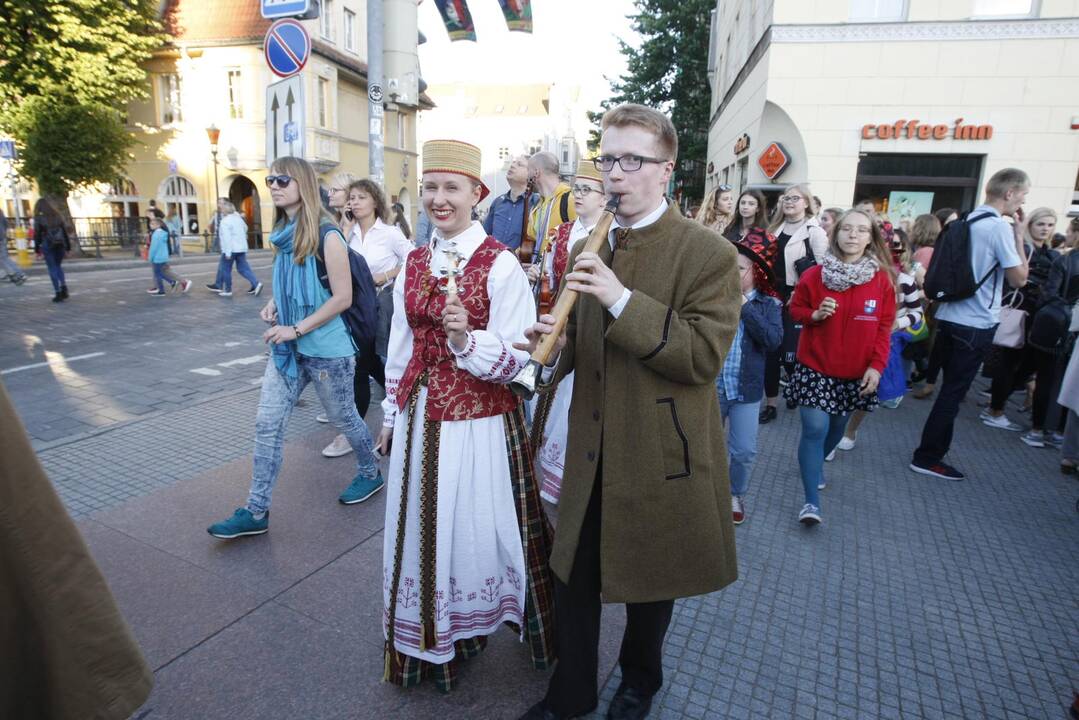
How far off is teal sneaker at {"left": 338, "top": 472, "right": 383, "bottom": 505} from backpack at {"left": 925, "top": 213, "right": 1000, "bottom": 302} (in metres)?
4.18

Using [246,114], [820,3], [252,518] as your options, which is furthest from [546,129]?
[252,518]

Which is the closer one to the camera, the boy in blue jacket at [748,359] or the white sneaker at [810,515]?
the boy in blue jacket at [748,359]

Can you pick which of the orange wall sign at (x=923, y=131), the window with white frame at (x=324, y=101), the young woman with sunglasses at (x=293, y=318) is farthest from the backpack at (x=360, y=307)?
the window with white frame at (x=324, y=101)

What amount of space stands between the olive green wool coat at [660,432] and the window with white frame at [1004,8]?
13.6m

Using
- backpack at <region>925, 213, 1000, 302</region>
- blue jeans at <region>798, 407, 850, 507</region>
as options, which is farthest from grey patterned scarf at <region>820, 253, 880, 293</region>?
backpack at <region>925, 213, 1000, 302</region>

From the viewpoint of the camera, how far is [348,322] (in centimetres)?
383

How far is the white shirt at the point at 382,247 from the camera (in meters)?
5.22

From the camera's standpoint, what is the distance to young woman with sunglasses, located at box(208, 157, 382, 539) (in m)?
3.45

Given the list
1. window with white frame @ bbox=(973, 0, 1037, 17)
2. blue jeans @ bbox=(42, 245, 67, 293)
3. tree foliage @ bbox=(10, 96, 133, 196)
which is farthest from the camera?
tree foliage @ bbox=(10, 96, 133, 196)

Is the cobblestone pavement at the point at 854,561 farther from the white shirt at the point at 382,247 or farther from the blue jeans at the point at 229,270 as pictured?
the blue jeans at the point at 229,270

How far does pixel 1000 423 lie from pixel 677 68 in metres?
25.9

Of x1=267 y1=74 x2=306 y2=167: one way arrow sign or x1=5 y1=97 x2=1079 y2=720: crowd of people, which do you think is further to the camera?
x1=267 y1=74 x2=306 y2=167: one way arrow sign

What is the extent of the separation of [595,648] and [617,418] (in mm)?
874

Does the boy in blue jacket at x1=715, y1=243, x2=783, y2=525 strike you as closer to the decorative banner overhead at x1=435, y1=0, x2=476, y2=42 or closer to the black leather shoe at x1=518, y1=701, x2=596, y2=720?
the black leather shoe at x1=518, y1=701, x2=596, y2=720
